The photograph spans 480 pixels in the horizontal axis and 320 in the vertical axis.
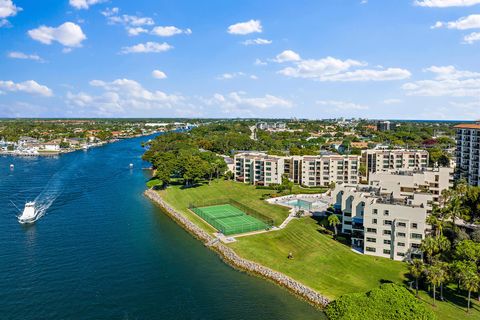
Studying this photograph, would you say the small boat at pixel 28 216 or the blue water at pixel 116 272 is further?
the small boat at pixel 28 216

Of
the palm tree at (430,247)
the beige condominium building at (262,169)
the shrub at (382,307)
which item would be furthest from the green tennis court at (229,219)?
the shrub at (382,307)

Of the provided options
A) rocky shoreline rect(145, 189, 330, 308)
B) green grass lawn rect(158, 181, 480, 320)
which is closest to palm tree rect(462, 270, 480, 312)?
green grass lawn rect(158, 181, 480, 320)

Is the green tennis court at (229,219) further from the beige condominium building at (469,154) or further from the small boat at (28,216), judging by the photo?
the beige condominium building at (469,154)

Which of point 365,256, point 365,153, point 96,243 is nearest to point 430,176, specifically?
point 365,256

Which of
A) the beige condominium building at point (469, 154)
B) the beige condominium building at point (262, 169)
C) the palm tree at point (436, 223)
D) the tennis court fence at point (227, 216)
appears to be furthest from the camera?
the beige condominium building at point (262, 169)

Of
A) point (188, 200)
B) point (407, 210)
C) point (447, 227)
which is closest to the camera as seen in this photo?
point (407, 210)

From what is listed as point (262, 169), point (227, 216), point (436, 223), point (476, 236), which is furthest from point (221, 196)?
point (476, 236)

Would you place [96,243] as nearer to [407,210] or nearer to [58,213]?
[58,213]
